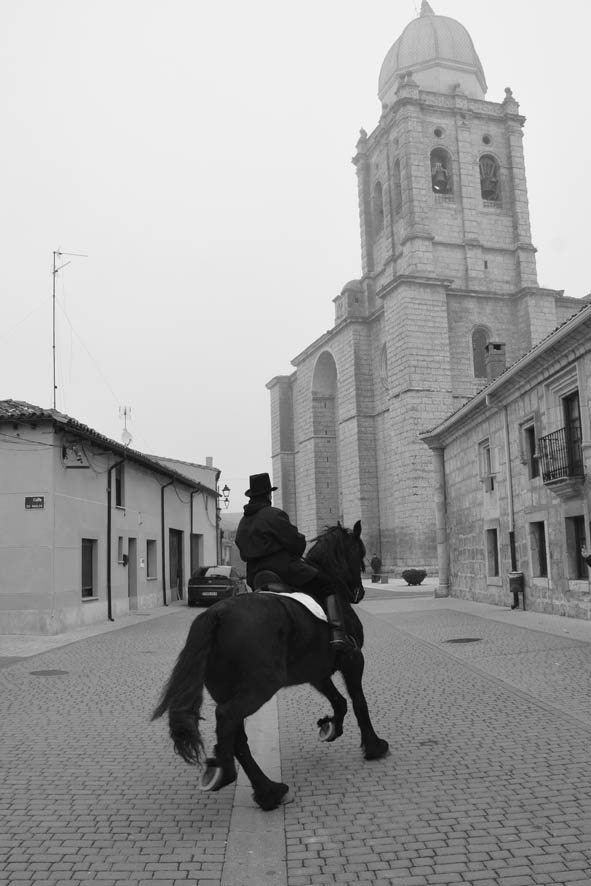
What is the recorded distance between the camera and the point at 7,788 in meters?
5.04

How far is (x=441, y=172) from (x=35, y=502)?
4062 cm

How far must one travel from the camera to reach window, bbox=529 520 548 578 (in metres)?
18.5

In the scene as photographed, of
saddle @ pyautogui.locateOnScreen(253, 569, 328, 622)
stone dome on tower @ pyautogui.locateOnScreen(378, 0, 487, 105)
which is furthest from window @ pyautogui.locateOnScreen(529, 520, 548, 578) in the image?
stone dome on tower @ pyautogui.locateOnScreen(378, 0, 487, 105)

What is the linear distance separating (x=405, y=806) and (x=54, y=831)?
1.93 metres

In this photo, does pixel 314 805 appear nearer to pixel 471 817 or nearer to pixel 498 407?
pixel 471 817

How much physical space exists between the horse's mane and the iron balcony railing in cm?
1076

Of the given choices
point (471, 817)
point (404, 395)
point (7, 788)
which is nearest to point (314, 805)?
point (471, 817)

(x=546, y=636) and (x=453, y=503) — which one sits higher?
(x=453, y=503)

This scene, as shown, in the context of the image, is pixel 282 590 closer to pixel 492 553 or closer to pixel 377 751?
pixel 377 751

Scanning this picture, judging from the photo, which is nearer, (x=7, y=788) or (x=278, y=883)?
(x=278, y=883)

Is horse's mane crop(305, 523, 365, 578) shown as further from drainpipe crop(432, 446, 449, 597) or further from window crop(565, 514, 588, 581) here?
drainpipe crop(432, 446, 449, 597)

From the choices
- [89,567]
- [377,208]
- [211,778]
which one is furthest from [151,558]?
[377,208]

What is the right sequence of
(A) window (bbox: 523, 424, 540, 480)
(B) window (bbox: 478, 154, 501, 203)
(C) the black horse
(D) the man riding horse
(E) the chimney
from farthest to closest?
(B) window (bbox: 478, 154, 501, 203) < (E) the chimney < (A) window (bbox: 523, 424, 540, 480) < (D) the man riding horse < (C) the black horse

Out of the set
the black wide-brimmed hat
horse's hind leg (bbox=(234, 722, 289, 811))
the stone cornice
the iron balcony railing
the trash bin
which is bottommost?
horse's hind leg (bbox=(234, 722, 289, 811))
